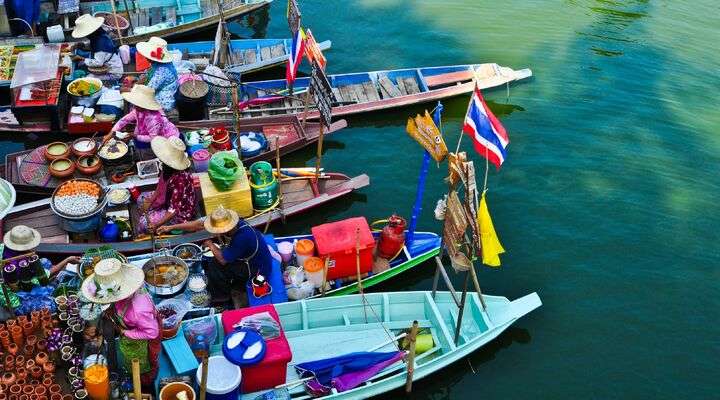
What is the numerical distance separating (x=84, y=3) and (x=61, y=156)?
724 cm

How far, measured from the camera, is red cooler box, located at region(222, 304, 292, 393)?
30.0 ft

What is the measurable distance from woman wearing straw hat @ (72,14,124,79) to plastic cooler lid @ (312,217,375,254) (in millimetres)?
7394

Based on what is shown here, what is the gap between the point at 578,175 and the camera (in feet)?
51.1

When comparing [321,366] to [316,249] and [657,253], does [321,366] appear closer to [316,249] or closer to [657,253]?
[316,249]

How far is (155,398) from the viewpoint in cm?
918

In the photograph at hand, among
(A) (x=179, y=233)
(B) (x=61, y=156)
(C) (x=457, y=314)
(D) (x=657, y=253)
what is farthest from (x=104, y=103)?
(D) (x=657, y=253)

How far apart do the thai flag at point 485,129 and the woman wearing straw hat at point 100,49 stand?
9.38 meters

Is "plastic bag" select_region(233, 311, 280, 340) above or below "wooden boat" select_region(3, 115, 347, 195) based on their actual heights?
above

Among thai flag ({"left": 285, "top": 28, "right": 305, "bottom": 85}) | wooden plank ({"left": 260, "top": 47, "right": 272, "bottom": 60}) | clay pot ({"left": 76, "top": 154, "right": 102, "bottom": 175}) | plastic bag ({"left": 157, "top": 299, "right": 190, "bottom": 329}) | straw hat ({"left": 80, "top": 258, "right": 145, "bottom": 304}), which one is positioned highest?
thai flag ({"left": 285, "top": 28, "right": 305, "bottom": 85})

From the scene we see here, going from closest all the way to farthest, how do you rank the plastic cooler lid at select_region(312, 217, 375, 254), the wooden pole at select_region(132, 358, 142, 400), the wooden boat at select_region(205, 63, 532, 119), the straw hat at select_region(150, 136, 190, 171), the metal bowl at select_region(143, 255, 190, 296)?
the wooden pole at select_region(132, 358, 142, 400)
the metal bowl at select_region(143, 255, 190, 296)
the plastic cooler lid at select_region(312, 217, 375, 254)
the straw hat at select_region(150, 136, 190, 171)
the wooden boat at select_region(205, 63, 532, 119)

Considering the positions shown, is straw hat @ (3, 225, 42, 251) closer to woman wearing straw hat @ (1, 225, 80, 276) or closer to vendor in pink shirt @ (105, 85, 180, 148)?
woman wearing straw hat @ (1, 225, 80, 276)

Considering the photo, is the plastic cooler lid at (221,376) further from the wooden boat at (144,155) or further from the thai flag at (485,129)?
the wooden boat at (144,155)

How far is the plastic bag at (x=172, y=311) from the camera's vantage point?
31.6 feet

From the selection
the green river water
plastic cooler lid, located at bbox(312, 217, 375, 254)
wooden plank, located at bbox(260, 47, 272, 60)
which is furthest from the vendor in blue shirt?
wooden plank, located at bbox(260, 47, 272, 60)
